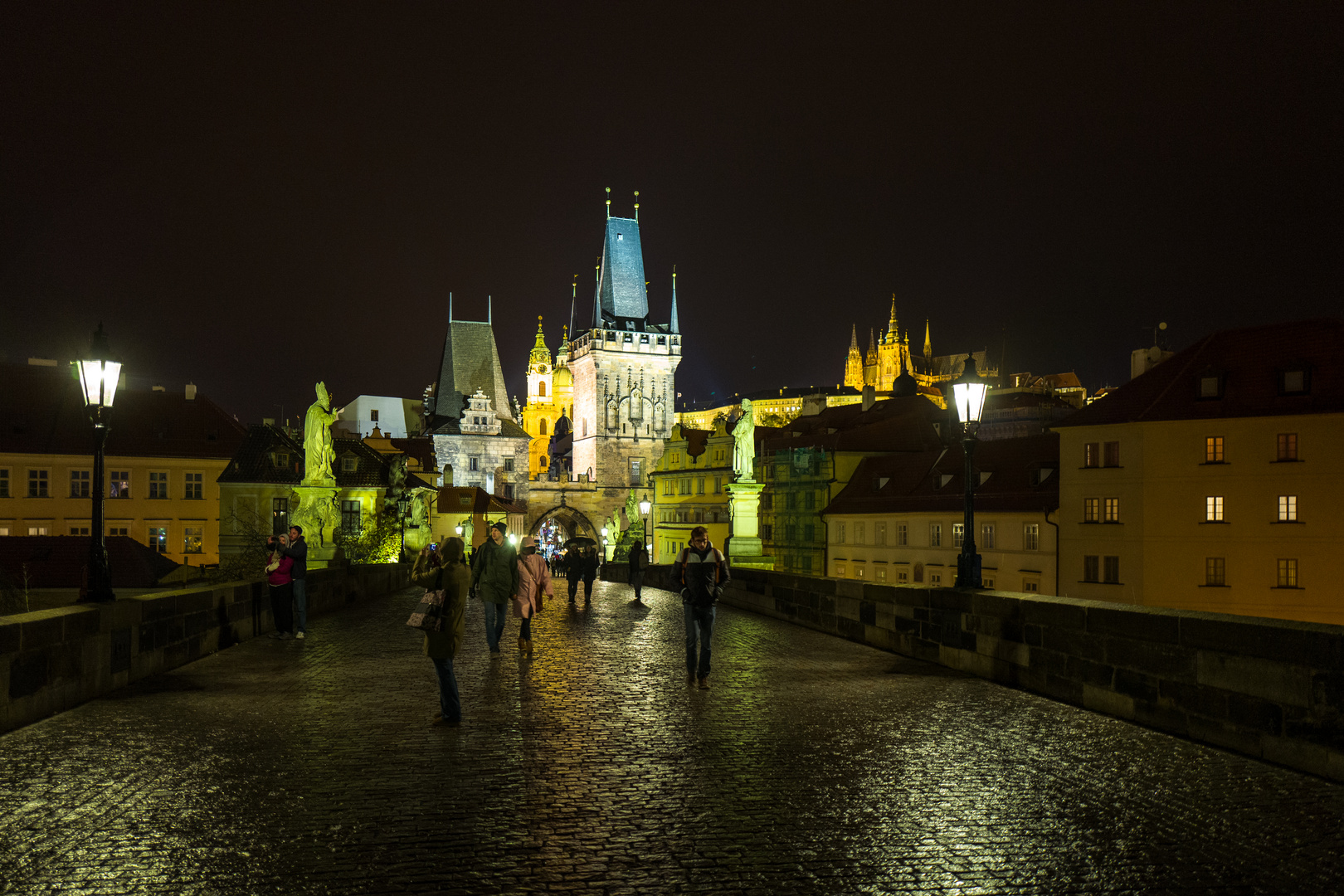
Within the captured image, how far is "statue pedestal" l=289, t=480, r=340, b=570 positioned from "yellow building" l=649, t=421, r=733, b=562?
46652mm

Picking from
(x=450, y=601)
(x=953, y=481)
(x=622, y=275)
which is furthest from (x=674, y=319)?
(x=450, y=601)

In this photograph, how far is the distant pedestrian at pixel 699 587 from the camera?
11.2m

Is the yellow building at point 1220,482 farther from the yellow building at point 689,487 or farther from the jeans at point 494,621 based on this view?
the yellow building at point 689,487

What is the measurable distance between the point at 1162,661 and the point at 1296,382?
119 feet

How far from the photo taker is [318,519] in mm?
25625

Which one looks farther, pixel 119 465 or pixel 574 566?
pixel 119 465

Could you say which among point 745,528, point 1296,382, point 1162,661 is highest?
point 1296,382

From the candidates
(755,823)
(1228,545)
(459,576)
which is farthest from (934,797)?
(1228,545)

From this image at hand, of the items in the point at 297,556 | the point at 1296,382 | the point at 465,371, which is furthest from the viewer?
the point at 465,371

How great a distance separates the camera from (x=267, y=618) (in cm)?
1644

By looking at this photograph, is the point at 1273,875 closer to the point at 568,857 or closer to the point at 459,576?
the point at 568,857

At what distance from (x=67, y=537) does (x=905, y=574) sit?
33979mm

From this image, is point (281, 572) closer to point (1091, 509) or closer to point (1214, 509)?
point (1214, 509)

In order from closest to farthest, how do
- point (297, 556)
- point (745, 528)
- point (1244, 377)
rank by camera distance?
point (297, 556)
point (745, 528)
point (1244, 377)
